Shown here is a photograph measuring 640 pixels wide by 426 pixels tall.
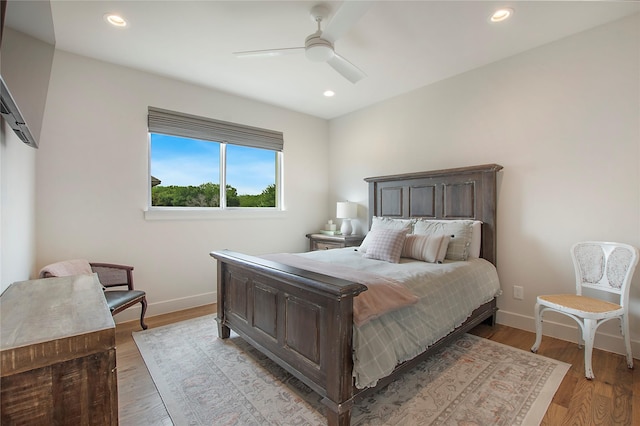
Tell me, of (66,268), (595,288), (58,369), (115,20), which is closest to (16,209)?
(66,268)

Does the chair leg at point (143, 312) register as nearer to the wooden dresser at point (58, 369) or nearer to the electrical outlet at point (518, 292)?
the wooden dresser at point (58, 369)

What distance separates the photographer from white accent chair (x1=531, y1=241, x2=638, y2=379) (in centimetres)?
208

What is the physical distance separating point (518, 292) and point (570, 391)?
1174mm

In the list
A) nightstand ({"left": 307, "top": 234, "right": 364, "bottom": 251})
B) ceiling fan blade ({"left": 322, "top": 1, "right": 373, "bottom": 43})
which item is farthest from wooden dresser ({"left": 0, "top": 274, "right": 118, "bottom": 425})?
nightstand ({"left": 307, "top": 234, "right": 364, "bottom": 251})

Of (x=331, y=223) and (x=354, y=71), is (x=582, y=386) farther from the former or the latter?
(x=331, y=223)

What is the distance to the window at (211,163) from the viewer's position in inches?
136

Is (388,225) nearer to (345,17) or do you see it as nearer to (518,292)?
(518,292)

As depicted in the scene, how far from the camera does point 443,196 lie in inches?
132

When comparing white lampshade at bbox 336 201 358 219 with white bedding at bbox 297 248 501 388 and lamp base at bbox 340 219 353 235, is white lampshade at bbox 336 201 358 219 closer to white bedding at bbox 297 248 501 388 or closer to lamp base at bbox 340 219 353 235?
lamp base at bbox 340 219 353 235

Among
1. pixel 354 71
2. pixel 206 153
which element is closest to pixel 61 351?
pixel 354 71

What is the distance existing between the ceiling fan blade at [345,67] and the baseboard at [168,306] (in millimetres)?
3035

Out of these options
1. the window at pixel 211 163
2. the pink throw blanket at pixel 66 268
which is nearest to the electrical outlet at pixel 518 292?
the window at pixel 211 163

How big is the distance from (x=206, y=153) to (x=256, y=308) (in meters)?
2.41

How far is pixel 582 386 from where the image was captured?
1.97 metres
